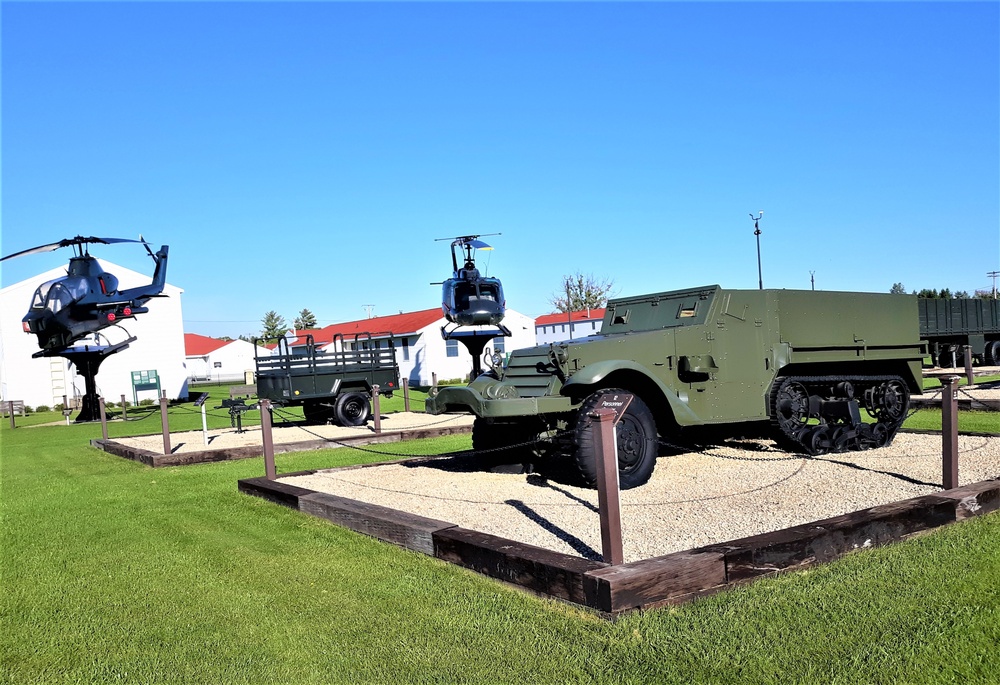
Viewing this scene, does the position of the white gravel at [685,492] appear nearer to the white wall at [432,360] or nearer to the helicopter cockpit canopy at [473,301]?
the helicopter cockpit canopy at [473,301]

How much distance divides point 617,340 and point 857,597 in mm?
3928

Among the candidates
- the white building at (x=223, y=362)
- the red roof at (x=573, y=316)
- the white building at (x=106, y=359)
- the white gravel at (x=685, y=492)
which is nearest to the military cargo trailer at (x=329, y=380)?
the white gravel at (x=685, y=492)

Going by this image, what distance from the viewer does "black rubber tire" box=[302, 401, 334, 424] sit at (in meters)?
17.5

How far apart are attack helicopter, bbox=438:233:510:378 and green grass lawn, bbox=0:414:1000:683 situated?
2146cm

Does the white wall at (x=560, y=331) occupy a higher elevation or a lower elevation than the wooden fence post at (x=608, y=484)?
→ higher

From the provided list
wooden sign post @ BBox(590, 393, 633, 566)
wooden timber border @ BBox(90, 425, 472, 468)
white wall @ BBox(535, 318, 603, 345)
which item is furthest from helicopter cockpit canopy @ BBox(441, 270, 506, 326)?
white wall @ BBox(535, 318, 603, 345)

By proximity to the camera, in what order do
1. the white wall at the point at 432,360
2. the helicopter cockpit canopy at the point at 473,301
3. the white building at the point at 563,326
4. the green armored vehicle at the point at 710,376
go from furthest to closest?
the white building at the point at 563,326, the white wall at the point at 432,360, the helicopter cockpit canopy at the point at 473,301, the green armored vehicle at the point at 710,376

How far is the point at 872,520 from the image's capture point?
523 centimetres

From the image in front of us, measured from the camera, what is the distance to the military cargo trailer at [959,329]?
26422 millimetres

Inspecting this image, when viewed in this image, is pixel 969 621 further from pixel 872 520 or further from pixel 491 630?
pixel 491 630

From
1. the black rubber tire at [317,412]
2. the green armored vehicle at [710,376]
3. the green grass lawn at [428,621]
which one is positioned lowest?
the green grass lawn at [428,621]

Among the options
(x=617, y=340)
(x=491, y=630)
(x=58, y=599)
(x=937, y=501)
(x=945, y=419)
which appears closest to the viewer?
(x=491, y=630)

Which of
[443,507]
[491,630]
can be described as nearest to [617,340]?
[443,507]

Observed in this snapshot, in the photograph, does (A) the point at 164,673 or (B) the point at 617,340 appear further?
(B) the point at 617,340
